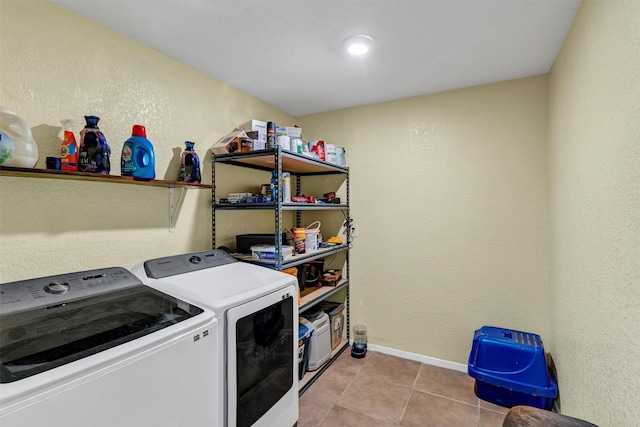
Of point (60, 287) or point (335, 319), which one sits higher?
point (60, 287)

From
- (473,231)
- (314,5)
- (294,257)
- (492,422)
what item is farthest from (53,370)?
(473,231)

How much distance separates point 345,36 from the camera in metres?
1.64

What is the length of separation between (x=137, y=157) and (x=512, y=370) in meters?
2.56

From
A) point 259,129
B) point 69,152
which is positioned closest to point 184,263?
point 69,152

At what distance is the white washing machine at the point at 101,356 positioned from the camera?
75 cm

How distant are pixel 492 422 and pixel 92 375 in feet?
7.05

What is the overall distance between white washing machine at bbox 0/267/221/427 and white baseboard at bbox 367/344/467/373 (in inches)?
73.0

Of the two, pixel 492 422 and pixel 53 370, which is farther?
pixel 492 422

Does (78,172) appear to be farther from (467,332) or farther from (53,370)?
(467,332)

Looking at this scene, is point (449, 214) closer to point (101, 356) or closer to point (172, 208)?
point (172, 208)

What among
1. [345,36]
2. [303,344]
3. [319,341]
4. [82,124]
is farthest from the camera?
[319,341]

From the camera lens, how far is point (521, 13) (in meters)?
1.47

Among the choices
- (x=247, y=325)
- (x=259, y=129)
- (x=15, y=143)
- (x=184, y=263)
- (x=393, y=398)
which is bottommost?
(x=393, y=398)

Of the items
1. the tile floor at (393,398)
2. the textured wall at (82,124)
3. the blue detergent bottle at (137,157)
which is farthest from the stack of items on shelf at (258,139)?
the tile floor at (393,398)
